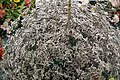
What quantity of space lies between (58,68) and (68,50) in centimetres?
15

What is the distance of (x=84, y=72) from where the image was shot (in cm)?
250

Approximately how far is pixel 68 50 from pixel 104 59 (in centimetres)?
32

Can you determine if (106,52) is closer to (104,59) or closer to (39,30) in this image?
(104,59)

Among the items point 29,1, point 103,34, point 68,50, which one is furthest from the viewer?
point 29,1

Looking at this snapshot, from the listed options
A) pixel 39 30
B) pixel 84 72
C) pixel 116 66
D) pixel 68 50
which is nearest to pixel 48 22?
pixel 39 30

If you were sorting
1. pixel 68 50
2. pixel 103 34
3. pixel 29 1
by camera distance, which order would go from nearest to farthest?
pixel 68 50, pixel 103 34, pixel 29 1

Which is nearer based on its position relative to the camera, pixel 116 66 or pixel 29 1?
pixel 116 66

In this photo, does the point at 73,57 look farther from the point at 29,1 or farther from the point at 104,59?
the point at 29,1

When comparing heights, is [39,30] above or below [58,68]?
above

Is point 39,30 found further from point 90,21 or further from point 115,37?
point 115,37

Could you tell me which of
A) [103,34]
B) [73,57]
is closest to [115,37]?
[103,34]

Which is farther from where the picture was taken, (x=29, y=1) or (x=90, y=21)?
(x=29, y=1)

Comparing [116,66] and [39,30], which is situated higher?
[39,30]

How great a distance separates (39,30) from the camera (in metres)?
2.61
